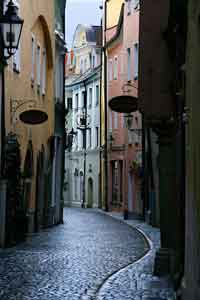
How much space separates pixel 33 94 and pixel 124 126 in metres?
18.0

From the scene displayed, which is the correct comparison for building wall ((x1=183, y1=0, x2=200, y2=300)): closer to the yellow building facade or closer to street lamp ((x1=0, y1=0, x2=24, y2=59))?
street lamp ((x1=0, y1=0, x2=24, y2=59))

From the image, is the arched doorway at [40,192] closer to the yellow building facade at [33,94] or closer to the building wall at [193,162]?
the yellow building facade at [33,94]

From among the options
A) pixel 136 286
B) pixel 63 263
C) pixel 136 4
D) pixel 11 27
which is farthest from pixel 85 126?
pixel 136 286

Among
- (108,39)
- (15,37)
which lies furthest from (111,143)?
(15,37)

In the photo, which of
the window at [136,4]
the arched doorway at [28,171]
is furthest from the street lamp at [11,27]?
the window at [136,4]

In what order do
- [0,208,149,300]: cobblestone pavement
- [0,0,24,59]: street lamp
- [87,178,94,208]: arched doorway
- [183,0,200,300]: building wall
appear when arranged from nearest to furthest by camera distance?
[183,0,200,300]: building wall
[0,208,149,300]: cobblestone pavement
[0,0,24,59]: street lamp
[87,178,94,208]: arched doorway

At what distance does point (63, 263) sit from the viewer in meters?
15.4

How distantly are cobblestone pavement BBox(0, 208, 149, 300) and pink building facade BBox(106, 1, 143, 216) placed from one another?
575 inches

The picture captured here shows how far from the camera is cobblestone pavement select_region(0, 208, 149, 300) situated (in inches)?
442

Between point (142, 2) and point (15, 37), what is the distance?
12.5 ft

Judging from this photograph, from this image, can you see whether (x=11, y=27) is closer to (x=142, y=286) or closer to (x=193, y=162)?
(x=142, y=286)

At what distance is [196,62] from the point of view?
7.59 m

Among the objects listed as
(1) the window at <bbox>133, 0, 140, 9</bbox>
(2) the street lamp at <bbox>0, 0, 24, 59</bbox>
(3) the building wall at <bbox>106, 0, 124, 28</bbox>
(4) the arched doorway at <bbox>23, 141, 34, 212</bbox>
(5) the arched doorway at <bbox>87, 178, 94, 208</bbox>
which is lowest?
(5) the arched doorway at <bbox>87, 178, 94, 208</bbox>

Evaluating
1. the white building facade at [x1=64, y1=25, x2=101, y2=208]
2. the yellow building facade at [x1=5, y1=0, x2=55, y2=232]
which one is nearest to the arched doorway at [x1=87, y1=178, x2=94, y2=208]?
the white building facade at [x1=64, y1=25, x2=101, y2=208]
